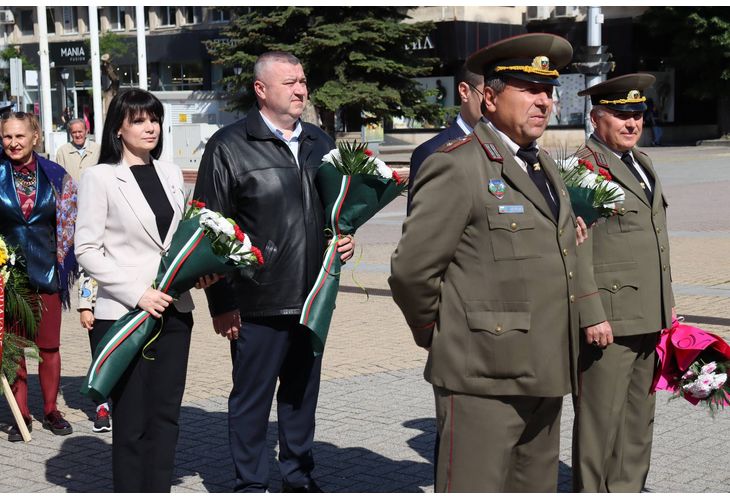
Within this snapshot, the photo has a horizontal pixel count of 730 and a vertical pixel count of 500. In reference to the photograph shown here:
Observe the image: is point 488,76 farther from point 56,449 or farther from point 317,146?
point 56,449

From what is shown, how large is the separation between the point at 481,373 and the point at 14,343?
383cm

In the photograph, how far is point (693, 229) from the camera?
54.5 ft

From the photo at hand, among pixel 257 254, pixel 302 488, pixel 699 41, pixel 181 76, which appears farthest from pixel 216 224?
pixel 181 76

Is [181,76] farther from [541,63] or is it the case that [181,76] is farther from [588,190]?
[541,63]

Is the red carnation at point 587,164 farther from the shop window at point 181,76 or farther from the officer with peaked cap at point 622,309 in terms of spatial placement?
the shop window at point 181,76

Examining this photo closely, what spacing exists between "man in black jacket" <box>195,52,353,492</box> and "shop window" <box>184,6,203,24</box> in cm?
5194

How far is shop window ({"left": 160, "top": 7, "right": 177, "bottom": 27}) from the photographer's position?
2217 inches

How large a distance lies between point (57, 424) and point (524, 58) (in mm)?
4183

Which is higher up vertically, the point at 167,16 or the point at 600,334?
the point at 167,16

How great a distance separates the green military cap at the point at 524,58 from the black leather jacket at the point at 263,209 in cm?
156

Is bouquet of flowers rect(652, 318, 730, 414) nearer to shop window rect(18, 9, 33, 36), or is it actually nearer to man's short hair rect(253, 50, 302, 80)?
man's short hair rect(253, 50, 302, 80)

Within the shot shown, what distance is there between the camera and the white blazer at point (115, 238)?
15.7 feet

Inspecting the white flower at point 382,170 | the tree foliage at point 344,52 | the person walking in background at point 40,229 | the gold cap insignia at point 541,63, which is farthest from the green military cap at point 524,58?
the tree foliage at point 344,52

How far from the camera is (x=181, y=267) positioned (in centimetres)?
461
